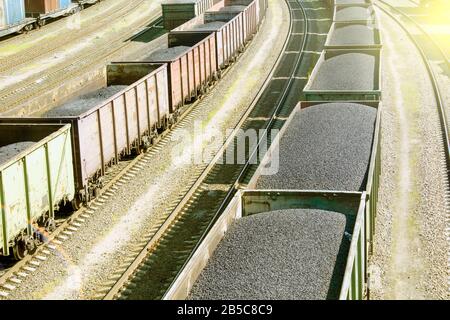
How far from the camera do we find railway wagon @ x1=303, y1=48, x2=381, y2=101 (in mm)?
21188

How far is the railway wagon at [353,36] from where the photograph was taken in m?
28.8

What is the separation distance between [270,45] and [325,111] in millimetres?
22688

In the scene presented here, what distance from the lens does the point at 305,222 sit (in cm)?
1150

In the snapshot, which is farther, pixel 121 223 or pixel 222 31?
pixel 222 31

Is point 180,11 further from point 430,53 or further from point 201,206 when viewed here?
point 201,206

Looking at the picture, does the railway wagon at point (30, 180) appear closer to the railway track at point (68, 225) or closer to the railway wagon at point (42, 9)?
the railway track at point (68, 225)

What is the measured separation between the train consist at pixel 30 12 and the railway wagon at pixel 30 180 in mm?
23272

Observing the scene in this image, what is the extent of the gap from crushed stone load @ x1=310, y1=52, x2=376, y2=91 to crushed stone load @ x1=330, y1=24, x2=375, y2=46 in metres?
3.03

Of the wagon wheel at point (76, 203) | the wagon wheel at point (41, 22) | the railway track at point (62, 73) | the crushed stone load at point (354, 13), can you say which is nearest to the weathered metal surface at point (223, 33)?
the railway track at point (62, 73)

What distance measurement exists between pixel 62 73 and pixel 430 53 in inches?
804

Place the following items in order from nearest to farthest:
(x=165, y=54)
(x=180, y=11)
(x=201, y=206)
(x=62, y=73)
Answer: (x=201, y=206) → (x=165, y=54) → (x=62, y=73) → (x=180, y=11)

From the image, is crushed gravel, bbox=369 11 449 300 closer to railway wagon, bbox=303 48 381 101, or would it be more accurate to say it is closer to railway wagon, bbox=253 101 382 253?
railway wagon, bbox=253 101 382 253

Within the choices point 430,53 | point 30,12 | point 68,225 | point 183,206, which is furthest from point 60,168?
point 30,12

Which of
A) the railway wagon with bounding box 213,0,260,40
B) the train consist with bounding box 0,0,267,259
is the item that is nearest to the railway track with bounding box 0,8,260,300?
the train consist with bounding box 0,0,267,259
